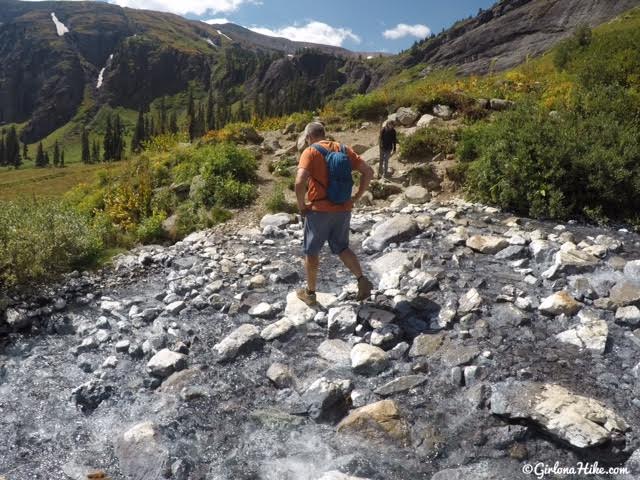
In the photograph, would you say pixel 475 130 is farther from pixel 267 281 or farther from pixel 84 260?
pixel 84 260

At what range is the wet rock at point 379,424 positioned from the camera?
4527mm

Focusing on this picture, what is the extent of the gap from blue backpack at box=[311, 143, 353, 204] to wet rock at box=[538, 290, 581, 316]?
3164mm

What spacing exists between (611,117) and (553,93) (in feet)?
23.2

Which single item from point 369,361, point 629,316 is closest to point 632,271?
point 629,316

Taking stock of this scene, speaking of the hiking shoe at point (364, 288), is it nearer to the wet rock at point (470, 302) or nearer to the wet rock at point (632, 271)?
the wet rock at point (470, 302)

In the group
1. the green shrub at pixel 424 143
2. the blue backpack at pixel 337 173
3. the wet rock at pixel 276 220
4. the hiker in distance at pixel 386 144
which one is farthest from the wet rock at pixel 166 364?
the green shrub at pixel 424 143

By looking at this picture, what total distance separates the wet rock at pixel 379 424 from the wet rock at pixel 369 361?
66cm

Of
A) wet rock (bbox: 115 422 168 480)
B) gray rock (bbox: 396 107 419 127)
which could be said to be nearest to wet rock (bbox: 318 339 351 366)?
wet rock (bbox: 115 422 168 480)

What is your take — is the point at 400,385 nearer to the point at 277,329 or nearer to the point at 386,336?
the point at 386,336

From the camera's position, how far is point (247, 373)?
5770mm

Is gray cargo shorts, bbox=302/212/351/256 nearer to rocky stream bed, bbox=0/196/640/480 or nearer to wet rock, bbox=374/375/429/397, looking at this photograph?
rocky stream bed, bbox=0/196/640/480

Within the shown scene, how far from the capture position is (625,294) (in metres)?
6.21

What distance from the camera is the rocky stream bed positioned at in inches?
172

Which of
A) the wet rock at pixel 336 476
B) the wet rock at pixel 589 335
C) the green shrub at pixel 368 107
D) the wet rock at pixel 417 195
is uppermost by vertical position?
the green shrub at pixel 368 107
